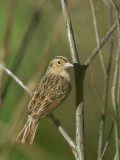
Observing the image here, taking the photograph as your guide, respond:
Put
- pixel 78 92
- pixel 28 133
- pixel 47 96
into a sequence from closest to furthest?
pixel 78 92
pixel 28 133
pixel 47 96

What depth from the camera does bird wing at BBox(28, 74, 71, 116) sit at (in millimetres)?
3564

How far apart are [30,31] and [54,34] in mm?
110

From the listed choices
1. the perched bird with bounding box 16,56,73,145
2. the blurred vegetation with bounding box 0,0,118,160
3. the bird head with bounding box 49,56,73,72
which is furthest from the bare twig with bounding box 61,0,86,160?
the blurred vegetation with bounding box 0,0,118,160

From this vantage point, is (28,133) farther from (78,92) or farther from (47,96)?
(78,92)

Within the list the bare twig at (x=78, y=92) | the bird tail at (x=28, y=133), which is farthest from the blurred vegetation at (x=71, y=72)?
the bare twig at (x=78, y=92)

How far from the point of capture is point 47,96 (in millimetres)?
3695

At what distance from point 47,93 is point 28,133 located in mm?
554

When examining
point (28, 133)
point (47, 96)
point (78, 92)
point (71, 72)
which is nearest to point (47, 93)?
point (47, 96)

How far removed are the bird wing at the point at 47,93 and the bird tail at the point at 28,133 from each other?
0.10 m

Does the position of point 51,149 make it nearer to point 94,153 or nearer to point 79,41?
point 94,153

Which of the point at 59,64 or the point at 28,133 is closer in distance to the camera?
the point at 28,133

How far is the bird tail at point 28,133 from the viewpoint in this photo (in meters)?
3.26

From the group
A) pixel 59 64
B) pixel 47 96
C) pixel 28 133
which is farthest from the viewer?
pixel 59 64

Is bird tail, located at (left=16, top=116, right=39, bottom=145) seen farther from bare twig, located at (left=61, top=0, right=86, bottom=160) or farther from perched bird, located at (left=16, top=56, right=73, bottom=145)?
bare twig, located at (left=61, top=0, right=86, bottom=160)
